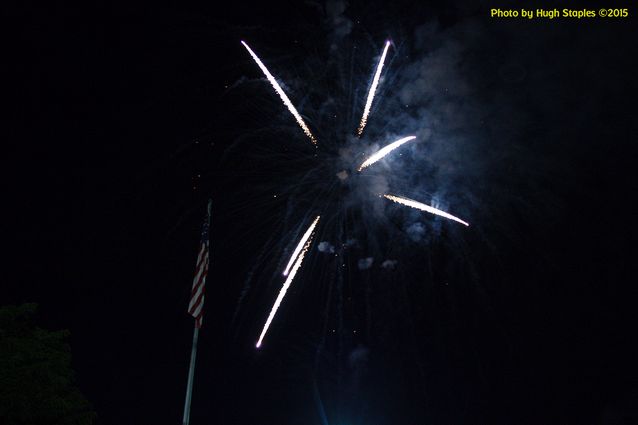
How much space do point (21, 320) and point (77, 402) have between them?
8.27ft

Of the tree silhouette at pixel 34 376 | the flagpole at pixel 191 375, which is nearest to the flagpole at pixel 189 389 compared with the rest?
the flagpole at pixel 191 375

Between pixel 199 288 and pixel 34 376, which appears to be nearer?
pixel 34 376

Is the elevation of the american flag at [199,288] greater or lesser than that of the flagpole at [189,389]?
greater

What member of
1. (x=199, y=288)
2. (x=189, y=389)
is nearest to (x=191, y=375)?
(x=189, y=389)

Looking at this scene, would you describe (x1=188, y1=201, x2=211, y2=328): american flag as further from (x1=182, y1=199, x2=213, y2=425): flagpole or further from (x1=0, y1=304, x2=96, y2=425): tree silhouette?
(x1=0, y1=304, x2=96, y2=425): tree silhouette

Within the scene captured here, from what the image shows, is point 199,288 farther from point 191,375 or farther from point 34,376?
point 34,376

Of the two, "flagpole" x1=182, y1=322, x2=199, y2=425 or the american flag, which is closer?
"flagpole" x1=182, y1=322, x2=199, y2=425

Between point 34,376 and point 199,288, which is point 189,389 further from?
point 34,376

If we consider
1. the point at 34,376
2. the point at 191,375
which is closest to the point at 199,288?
the point at 191,375

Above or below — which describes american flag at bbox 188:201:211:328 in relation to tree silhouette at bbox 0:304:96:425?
above

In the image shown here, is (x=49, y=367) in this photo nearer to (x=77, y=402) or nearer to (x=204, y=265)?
(x=77, y=402)

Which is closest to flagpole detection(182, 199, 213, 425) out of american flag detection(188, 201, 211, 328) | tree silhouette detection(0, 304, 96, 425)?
american flag detection(188, 201, 211, 328)

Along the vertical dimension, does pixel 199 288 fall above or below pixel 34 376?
above

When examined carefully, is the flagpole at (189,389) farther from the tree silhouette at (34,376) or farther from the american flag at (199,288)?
the tree silhouette at (34,376)
